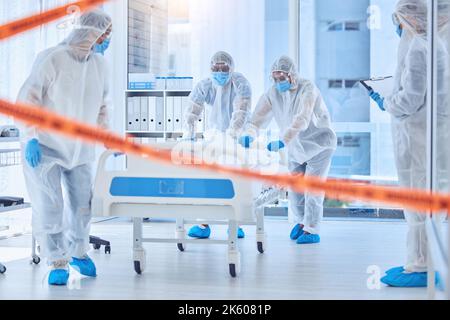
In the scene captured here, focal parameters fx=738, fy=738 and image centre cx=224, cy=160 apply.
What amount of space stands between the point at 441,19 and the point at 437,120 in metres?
0.49

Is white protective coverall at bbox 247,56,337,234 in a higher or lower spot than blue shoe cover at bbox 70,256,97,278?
higher

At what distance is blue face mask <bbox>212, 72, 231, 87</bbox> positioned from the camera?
5211mm

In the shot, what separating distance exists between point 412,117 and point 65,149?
174 centimetres

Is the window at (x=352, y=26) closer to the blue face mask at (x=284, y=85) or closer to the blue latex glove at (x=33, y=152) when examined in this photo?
the blue face mask at (x=284, y=85)

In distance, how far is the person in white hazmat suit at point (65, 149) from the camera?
368cm

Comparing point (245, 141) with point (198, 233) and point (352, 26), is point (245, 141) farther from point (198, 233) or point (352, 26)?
point (352, 26)

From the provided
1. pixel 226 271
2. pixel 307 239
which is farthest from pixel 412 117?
pixel 307 239

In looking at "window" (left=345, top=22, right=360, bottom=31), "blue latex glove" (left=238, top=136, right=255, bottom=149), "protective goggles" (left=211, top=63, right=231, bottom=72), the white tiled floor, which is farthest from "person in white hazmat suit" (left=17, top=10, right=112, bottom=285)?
"window" (left=345, top=22, right=360, bottom=31)

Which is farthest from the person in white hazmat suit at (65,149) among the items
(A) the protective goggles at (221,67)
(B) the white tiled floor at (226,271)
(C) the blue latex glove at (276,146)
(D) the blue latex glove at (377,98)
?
(D) the blue latex glove at (377,98)

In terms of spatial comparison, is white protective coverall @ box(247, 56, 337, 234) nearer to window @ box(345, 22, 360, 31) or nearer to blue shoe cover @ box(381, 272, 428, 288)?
blue shoe cover @ box(381, 272, 428, 288)

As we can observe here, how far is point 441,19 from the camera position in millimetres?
3334

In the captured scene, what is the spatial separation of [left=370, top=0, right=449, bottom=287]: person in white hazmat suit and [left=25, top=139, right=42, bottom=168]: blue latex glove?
1.74 metres
